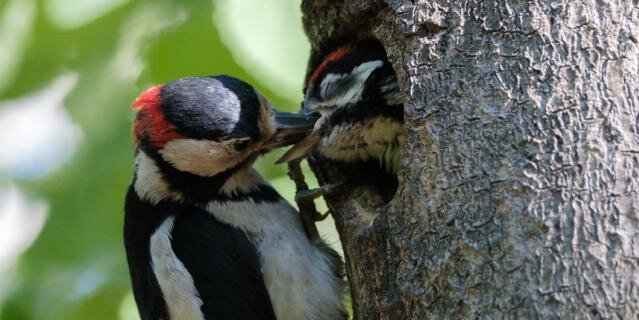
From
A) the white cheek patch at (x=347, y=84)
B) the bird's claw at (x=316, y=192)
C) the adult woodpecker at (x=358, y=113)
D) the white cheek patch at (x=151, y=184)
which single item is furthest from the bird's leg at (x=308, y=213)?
the white cheek patch at (x=151, y=184)

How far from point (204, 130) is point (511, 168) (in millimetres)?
930

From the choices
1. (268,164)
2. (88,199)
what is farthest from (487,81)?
(88,199)

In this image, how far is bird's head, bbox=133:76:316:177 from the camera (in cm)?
271

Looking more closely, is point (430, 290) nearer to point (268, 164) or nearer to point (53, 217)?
point (268, 164)

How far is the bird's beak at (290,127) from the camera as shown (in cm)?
279

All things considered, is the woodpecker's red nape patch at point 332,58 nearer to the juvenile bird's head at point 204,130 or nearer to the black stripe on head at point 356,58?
the black stripe on head at point 356,58

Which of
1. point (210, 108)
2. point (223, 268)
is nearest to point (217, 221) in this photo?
point (223, 268)

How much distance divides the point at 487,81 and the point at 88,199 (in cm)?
169

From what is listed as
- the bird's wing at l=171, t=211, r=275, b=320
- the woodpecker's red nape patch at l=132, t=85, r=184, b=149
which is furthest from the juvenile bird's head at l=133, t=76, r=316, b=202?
the bird's wing at l=171, t=211, r=275, b=320

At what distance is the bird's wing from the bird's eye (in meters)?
0.23

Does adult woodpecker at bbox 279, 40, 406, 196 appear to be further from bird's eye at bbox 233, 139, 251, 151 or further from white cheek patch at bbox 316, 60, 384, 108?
bird's eye at bbox 233, 139, 251, 151

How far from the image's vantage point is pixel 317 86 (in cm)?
287

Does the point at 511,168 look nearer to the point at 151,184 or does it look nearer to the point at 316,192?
the point at 316,192

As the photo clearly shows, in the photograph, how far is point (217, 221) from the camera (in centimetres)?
286
